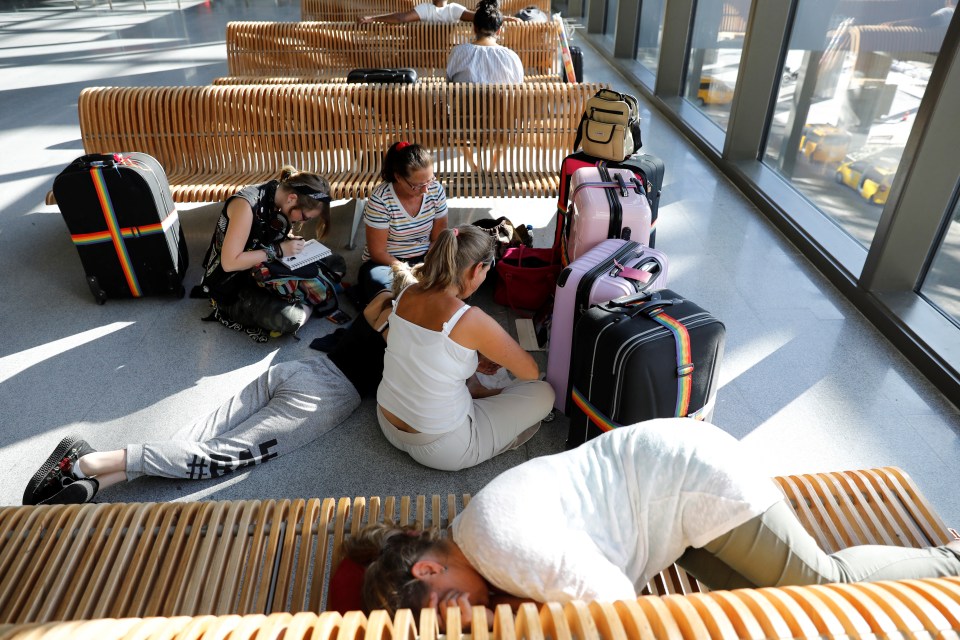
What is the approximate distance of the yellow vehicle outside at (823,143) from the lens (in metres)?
5.48

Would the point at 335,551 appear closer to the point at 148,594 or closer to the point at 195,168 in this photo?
the point at 148,594

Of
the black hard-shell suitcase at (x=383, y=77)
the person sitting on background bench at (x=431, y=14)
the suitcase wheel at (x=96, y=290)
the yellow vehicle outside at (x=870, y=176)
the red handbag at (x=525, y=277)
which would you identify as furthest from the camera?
the person sitting on background bench at (x=431, y=14)

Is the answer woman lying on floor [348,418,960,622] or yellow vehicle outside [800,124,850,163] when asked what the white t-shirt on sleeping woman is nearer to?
woman lying on floor [348,418,960,622]

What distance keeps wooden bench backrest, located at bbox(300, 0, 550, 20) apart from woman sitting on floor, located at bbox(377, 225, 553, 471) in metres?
8.93

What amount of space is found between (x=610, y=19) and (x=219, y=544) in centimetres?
1295

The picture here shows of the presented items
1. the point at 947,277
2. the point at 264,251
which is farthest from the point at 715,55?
the point at 264,251

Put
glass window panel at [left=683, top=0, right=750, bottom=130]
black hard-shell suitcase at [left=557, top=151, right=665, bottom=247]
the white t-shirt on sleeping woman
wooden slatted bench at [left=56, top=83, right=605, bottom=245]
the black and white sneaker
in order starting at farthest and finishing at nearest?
glass window panel at [left=683, top=0, right=750, bottom=130]
wooden slatted bench at [left=56, top=83, right=605, bottom=245]
black hard-shell suitcase at [left=557, top=151, right=665, bottom=247]
the black and white sneaker
the white t-shirt on sleeping woman

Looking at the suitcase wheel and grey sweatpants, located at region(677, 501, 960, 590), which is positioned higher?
grey sweatpants, located at region(677, 501, 960, 590)

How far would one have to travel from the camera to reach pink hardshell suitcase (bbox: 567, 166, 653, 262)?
3.51 m

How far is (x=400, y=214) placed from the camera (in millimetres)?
4145

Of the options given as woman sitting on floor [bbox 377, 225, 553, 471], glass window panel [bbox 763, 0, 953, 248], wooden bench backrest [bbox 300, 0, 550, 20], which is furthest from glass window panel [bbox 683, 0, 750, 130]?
woman sitting on floor [bbox 377, 225, 553, 471]

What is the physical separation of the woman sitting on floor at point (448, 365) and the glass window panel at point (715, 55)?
517 cm

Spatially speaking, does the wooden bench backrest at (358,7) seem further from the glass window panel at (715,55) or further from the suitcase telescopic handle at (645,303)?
the suitcase telescopic handle at (645,303)

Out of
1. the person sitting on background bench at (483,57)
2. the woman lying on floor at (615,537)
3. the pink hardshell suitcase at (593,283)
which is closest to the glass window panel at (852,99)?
the pink hardshell suitcase at (593,283)
